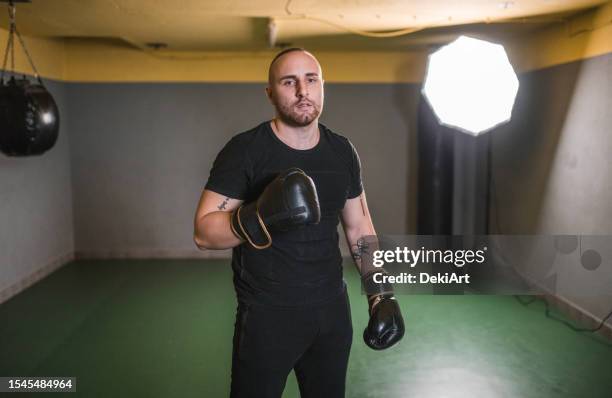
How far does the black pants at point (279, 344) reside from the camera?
146 cm

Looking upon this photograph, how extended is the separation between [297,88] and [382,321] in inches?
29.7

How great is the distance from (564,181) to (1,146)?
12.2 feet

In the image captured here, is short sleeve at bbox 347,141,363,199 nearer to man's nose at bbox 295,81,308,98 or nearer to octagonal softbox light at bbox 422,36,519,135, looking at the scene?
man's nose at bbox 295,81,308,98

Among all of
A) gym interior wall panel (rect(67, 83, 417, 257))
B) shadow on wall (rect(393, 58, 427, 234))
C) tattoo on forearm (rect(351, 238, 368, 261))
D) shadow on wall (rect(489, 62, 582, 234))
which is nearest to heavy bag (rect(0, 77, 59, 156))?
gym interior wall panel (rect(67, 83, 417, 257))

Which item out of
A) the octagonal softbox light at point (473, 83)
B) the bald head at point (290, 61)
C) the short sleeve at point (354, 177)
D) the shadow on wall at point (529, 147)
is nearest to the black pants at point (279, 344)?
the short sleeve at point (354, 177)

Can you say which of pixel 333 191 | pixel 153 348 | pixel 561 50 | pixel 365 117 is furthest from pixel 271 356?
pixel 365 117

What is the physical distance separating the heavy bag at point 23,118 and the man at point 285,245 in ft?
6.68

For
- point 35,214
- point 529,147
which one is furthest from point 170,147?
point 529,147

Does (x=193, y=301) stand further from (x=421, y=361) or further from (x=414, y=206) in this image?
(x=414, y=206)

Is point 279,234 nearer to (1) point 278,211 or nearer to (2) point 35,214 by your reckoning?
(1) point 278,211

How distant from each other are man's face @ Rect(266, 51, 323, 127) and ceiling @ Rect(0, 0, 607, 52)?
70.8 inches

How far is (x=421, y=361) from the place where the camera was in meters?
2.93

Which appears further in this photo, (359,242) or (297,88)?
(359,242)

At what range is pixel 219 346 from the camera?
125 inches
